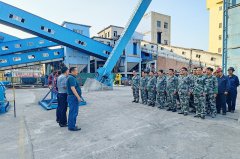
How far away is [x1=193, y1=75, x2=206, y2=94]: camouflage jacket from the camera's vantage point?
6.00 meters

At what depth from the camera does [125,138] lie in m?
4.32

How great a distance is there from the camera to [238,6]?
10.0 meters

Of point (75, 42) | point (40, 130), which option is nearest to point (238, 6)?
point (40, 130)

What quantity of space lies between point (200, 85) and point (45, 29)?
17.2 metres

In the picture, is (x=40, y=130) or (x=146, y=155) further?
(x=40, y=130)

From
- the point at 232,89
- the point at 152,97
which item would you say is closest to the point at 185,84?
the point at 232,89

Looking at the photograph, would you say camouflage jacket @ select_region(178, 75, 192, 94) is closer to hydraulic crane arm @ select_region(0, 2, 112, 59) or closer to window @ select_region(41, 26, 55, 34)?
hydraulic crane arm @ select_region(0, 2, 112, 59)

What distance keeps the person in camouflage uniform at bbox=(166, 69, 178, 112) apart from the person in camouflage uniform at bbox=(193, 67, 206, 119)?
97cm

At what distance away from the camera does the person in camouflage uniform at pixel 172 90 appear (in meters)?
7.07

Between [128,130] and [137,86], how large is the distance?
4.63 meters

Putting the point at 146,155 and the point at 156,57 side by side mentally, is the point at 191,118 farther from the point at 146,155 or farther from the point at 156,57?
the point at 156,57

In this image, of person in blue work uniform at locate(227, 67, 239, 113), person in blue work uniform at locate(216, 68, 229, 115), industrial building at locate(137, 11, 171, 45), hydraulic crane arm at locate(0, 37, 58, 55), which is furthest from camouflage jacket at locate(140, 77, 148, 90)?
industrial building at locate(137, 11, 171, 45)

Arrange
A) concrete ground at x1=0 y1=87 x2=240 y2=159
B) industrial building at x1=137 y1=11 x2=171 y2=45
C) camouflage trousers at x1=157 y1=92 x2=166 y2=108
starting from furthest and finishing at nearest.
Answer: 1. industrial building at x1=137 y1=11 x2=171 y2=45
2. camouflage trousers at x1=157 y1=92 x2=166 y2=108
3. concrete ground at x1=0 y1=87 x2=240 y2=159

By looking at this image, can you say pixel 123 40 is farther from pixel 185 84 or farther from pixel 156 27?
pixel 156 27
